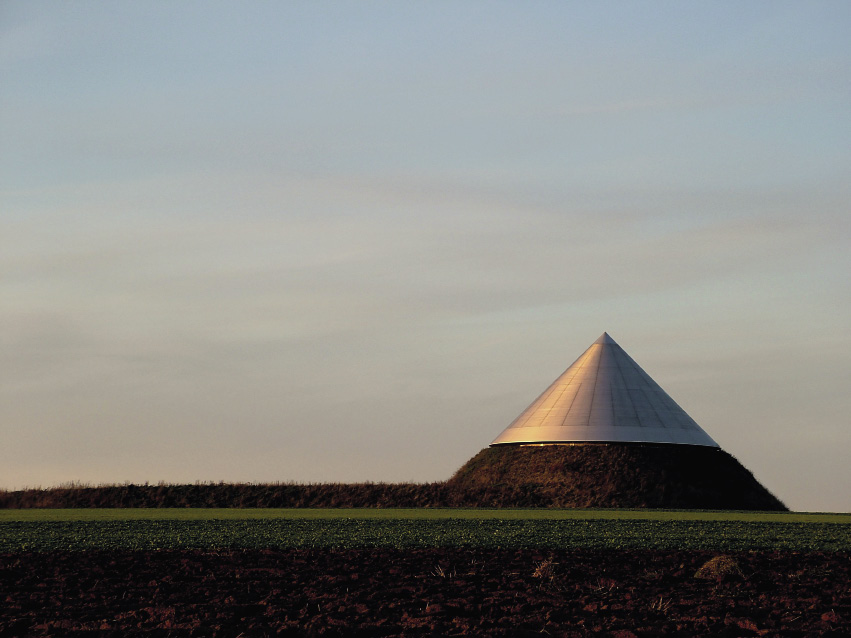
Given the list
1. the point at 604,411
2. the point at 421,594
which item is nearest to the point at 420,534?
the point at 421,594

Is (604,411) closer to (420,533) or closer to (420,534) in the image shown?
(420,533)

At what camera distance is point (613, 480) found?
61031 mm

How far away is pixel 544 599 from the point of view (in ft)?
59.3

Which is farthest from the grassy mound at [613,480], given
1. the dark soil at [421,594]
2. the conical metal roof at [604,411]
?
the dark soil at [421,594]

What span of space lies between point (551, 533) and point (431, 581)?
43.5ft

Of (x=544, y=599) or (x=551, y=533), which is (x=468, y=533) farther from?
(x=544, y=599)

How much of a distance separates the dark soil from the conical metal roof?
38234 mm

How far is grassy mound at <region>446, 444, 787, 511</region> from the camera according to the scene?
198 ft

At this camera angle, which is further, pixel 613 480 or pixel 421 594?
pixel 613 480

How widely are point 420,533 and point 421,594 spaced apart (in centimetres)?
1381

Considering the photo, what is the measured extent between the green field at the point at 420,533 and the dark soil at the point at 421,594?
258 centimetres

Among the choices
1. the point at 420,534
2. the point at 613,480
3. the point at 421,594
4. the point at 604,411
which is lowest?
the point at 421,594

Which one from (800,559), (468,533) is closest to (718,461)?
(468,533)

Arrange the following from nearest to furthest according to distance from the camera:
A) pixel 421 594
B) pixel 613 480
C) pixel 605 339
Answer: pixel 421 594 < pixel 613 480 < pixel 605 339
